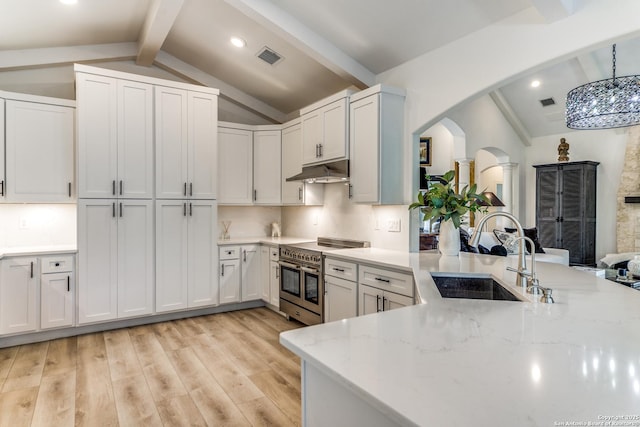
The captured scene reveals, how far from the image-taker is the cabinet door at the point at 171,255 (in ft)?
12.9

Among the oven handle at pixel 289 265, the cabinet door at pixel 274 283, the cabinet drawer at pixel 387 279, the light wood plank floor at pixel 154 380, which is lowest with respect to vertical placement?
the light wood plank floor at pixel 154 380

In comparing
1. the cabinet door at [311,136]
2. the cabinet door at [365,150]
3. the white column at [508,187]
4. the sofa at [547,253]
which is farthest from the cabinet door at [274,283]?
the white column at [508,187]

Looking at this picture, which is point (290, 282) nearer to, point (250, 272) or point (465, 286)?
point (250, 272)

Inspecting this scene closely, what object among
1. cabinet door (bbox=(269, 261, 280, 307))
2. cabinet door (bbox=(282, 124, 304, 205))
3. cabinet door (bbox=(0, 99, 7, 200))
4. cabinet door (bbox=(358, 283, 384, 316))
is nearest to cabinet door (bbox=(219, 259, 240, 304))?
cabinet door (bbox=(269, 261, 280, 307))

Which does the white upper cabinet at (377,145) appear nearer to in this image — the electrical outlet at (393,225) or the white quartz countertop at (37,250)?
the electrical outlet at (393,225)

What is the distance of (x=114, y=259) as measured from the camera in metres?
3.70

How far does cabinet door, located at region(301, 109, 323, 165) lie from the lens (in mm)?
3859

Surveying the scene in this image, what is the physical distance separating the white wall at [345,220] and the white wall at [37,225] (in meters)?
2.59

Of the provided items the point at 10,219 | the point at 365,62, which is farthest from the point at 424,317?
the point at 10,219

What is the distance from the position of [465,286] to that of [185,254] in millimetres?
2991

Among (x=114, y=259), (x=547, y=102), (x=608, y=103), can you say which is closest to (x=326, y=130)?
(x=114, y=259)

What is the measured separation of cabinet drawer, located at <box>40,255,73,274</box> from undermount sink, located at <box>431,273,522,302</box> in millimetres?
3338

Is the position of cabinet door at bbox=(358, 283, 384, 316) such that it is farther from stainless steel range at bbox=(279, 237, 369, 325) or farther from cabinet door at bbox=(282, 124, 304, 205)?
cabinet door at bbox=(282, 124, 304, 205)

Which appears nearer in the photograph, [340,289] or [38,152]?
[340,289]
